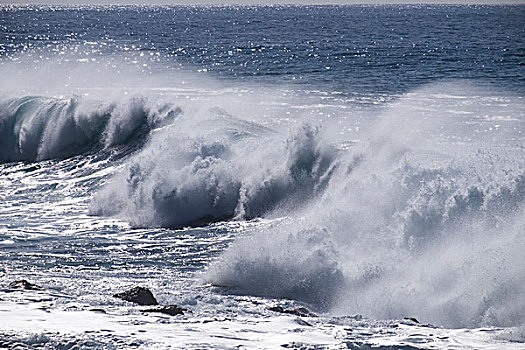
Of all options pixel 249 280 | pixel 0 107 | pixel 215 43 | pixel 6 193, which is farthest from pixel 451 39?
pixel 249 280

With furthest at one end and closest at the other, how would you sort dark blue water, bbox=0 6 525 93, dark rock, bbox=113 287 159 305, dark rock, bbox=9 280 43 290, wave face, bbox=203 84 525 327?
dark blue water, bbox=0 6 525 93 < wave face, bbox=203 84 525 327 < dark rock, bbox=9 280 43 290 < dark rock, bbox=113 287 159 305

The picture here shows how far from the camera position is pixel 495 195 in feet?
42.3

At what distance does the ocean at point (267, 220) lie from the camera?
8930 millimetres

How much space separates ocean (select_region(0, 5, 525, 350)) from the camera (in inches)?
352

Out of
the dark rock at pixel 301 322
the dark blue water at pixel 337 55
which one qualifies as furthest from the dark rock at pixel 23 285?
the dark blue water at pixel 337 55

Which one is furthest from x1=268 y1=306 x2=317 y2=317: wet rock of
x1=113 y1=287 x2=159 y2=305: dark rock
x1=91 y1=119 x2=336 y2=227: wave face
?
x1=91 y1=119 x2=336 y2=227: wave face

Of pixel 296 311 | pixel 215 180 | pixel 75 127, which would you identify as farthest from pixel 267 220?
pixel 75 127

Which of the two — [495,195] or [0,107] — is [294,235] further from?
[0,107]

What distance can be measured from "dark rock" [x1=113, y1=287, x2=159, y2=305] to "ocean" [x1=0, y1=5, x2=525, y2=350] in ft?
0.61

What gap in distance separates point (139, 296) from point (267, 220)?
6.26m

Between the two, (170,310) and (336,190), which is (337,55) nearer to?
(336,190)

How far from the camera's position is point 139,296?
32.2 feet

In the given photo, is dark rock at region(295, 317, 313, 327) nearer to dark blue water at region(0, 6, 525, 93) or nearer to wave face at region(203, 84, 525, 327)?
wave face at region(203, 84, 525, 327)

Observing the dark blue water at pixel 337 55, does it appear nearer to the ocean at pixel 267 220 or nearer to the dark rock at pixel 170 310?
the ocean at pixel 267 220
